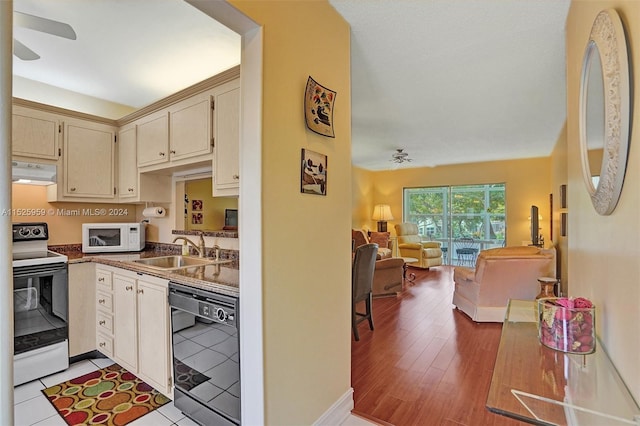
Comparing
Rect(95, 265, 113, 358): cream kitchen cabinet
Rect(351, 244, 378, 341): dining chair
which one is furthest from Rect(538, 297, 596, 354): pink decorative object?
Rect(95, 265, 113, 358): cream kitchen cabinet

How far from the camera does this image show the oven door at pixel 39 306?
227cm

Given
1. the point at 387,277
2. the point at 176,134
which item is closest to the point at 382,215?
the point at 387,277

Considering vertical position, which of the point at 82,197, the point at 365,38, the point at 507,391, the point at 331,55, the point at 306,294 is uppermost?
the point at 365,38

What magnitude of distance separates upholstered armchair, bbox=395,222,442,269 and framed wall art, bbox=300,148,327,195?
5.46 meters

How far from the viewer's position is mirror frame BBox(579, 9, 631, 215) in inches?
35.1

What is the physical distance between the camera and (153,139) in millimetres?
2729

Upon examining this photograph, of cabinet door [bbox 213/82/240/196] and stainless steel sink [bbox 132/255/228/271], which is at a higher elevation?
cabinet door [bbox 213/82/240/196]

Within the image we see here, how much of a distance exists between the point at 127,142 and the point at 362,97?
8.17ft

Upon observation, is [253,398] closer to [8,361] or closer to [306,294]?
[306,294]

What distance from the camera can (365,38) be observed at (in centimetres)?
214

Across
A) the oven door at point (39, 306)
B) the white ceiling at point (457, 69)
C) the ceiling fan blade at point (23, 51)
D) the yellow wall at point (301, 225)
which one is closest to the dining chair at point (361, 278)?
the yellow wall at point (301, 225)

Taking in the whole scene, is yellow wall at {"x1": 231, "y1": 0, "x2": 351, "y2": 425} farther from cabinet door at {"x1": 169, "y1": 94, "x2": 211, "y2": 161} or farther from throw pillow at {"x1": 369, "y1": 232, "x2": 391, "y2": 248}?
throw pillow at {"x1": 369, "y1": 232, "x2": 391, "y2": 248}

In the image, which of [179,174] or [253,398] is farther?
[179,174]

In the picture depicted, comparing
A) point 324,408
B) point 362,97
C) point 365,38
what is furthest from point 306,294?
point 362,97
